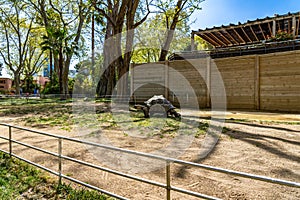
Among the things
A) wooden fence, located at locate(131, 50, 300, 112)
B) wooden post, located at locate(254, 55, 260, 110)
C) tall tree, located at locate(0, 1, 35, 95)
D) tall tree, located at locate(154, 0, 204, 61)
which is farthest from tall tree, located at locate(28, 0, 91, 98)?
wooden post, located at locate(254, 55, 260, 110)

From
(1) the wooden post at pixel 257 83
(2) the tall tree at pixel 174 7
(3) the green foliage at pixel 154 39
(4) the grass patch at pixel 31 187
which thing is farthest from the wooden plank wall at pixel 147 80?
(3) the green foliage at pixel 154 39

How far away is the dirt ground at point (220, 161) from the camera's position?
8.16 ft

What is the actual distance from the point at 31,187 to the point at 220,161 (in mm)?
2434

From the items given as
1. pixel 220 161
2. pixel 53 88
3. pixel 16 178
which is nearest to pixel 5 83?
pixel 53 88

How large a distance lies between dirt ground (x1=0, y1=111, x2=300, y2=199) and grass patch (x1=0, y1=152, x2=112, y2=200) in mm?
207

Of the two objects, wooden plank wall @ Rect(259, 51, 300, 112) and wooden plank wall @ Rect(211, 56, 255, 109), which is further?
wooden plank wall @ Rect(211, 56, 255, 109)

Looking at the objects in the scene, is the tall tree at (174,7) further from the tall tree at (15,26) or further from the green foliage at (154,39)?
the tall tree at (15,26)

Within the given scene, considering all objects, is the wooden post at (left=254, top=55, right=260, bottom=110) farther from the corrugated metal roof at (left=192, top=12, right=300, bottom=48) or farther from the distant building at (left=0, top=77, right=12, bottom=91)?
the distant building at (left=0, top=77, right=12, bottom=91)

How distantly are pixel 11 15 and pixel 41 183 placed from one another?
24485 millimetres

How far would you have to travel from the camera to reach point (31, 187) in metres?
2.88

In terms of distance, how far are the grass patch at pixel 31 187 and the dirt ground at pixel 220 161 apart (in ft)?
0.68

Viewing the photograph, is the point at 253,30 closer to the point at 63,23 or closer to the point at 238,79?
the point at 238,79

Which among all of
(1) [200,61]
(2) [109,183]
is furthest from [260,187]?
(1) [200,61]

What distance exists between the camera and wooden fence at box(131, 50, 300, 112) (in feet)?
27.1
